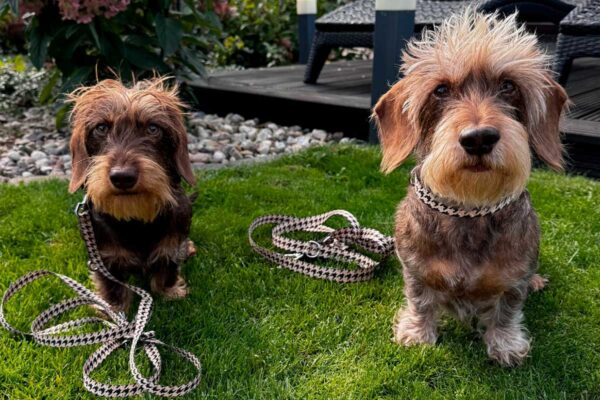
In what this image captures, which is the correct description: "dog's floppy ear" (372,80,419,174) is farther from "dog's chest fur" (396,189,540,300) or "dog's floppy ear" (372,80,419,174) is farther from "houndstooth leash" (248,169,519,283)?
"houndstooth leash" (248,169,519,283)

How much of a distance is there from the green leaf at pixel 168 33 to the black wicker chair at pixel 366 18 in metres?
2.84

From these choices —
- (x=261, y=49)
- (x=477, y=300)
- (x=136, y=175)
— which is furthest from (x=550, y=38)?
(x=136, y=175)

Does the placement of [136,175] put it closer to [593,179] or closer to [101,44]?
[101,44]

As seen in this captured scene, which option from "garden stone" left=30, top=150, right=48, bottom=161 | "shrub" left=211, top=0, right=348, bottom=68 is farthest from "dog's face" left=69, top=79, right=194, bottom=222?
"shrub" left=211, top=0, right=348, bottom=68

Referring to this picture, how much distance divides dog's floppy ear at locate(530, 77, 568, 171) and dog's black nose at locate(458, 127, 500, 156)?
1.53 feet

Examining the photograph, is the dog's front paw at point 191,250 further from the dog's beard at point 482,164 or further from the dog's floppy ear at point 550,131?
the dog's floppy ear at point 550,131

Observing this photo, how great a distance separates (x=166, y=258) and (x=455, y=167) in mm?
1710

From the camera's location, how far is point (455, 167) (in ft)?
7.23

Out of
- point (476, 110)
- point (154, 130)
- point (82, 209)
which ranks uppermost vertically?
point (476, 110)

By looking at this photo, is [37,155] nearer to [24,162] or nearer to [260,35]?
[24,162]

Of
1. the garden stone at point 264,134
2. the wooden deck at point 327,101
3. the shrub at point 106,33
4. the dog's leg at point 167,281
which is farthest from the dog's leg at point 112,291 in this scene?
the wooden deck at point 327,101

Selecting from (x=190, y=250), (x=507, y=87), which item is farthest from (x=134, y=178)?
(x=507, y=87)

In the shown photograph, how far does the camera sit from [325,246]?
3.69 m

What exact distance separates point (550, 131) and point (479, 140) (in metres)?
0.59
